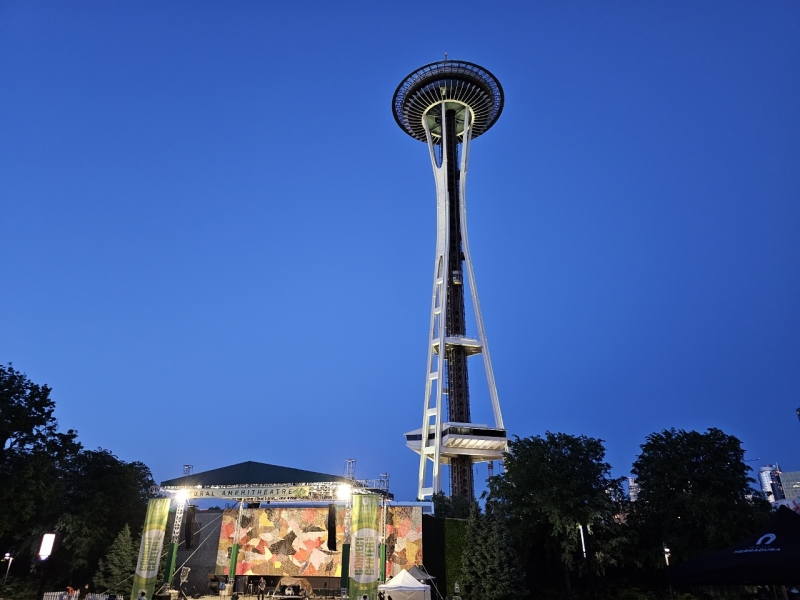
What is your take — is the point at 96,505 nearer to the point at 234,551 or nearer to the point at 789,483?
the point at 234,551

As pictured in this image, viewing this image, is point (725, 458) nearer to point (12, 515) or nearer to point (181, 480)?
point (181, 480)

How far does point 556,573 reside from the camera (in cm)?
2641

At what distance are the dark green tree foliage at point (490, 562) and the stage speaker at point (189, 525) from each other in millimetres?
12742

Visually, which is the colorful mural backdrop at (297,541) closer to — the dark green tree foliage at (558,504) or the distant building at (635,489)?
the dark green tree foliage at (558,504)

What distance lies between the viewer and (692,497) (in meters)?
23.8

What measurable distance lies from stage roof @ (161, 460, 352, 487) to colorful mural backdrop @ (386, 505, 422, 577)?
4652 millimetres

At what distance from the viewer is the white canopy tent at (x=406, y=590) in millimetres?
21312

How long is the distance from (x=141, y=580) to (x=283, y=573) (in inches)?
239

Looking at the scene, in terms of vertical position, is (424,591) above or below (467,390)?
below

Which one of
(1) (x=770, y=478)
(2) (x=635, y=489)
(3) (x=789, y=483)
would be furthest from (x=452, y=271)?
(1) (x=770, y=478)

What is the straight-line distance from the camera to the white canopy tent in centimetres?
2131

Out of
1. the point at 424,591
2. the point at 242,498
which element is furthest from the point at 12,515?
the point at 424,591

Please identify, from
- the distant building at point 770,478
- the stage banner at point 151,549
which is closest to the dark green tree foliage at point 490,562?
the stage banner at point 151,549

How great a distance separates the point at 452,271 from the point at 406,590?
43701 millimetres
